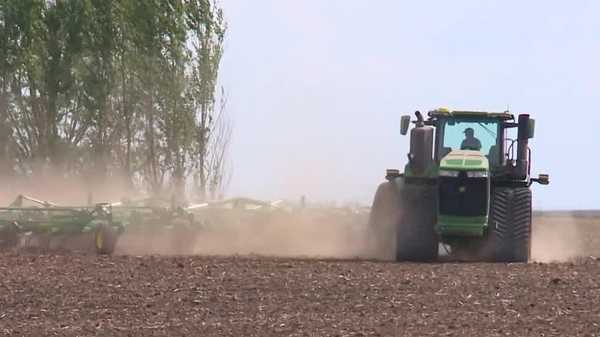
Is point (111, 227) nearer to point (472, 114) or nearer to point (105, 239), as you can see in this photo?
point (105, 239)

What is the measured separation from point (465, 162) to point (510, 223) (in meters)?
1.09

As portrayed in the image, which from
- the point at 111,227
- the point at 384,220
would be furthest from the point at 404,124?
the point at 111,227

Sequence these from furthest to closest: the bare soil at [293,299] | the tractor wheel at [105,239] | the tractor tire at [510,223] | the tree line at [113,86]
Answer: the tree line at [113,86] < the tractor wheel at [105,239] < the tractor tire at [510,223] < the bare soil at [293,299]

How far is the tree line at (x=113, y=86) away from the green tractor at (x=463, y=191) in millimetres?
19716

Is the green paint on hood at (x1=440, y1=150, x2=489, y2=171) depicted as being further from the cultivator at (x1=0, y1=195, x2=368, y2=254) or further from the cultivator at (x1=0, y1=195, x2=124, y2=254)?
the cultivator at (x1=0, y1=195, x2=124, y2=254)

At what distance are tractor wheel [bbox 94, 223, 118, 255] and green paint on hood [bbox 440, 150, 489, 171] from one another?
535 centimetres

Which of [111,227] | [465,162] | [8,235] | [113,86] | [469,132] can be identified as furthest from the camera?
[113,86]

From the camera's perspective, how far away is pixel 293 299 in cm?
1282

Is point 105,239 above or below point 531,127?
below

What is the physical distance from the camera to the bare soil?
1100 cm

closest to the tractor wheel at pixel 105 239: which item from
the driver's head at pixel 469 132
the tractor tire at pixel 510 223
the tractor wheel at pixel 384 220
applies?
the tractor wheel at pixel 384 220

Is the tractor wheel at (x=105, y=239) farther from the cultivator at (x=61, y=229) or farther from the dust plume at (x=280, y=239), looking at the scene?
the dust plume at (x=280, y=239)

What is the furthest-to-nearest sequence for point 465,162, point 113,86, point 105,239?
1. point 113,86
2. point 105,239
3. point 465,162

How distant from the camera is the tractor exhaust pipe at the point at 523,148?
61.2 ft
